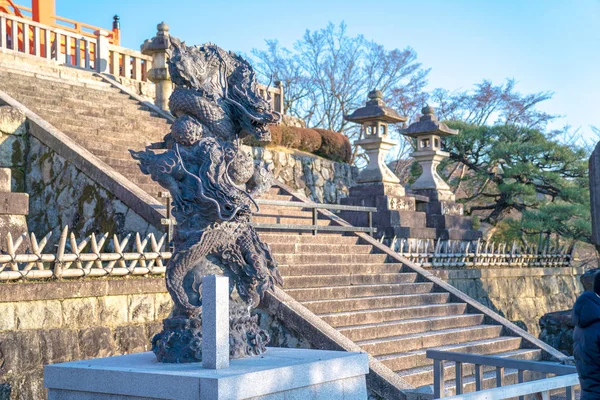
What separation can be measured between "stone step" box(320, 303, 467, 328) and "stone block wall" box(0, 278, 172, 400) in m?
2.15

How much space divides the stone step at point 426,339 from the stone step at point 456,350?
81 mm

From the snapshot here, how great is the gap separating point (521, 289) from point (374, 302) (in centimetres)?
665

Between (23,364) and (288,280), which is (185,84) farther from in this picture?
(288,280)

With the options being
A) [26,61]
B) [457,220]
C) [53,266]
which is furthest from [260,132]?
[26,61]

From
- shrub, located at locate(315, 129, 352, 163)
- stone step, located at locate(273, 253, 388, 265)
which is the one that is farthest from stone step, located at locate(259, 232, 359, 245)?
shrub, located at locate(315, 129, 352, 163)

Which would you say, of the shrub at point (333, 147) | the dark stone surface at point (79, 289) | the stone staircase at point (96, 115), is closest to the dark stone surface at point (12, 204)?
the dark stone surface at point (79, 289)

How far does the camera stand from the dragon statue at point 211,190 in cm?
545

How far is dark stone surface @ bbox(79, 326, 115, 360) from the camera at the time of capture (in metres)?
7.75

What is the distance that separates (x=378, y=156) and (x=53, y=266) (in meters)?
8.45

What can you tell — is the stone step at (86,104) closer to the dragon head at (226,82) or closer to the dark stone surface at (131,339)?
the dark stone surface at (131,339)

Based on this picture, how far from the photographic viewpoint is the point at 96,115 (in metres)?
14.9

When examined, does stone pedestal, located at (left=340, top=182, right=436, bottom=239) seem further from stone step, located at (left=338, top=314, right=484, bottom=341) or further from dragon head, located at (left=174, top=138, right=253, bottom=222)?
dragon head, located at (left=174, top=138, right=253, bottom=222)

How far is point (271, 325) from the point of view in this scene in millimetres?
8906

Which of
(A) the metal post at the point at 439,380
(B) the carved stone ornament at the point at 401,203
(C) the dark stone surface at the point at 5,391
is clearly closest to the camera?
(A) the metal post at the point at 439,380
